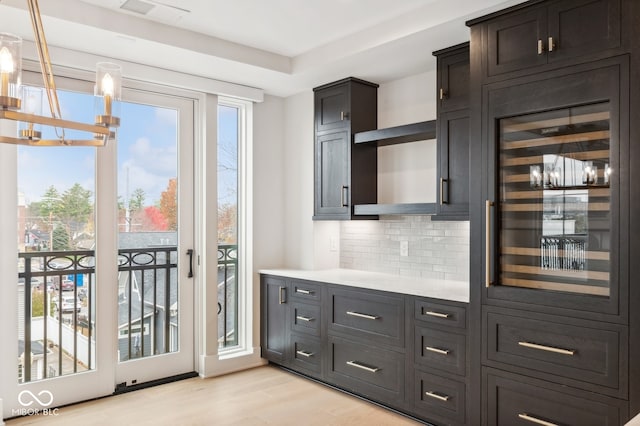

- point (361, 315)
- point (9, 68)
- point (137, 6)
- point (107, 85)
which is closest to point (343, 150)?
point (361, 315)

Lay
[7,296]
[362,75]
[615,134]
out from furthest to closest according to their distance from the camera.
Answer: [362,75] → [7,296] → [615,134]

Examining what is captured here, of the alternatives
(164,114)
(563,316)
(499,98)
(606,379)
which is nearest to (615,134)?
(499,98)

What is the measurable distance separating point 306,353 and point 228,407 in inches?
33.7

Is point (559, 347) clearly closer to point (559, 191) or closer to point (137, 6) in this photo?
point (559, 191)

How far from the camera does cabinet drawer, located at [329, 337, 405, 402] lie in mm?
3475

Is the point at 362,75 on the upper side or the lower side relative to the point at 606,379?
upper

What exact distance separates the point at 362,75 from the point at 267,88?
0.98 metres

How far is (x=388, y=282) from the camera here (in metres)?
3.76

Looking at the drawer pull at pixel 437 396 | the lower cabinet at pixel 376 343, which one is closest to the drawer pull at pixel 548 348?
the lower cabinet at pixel 376 343

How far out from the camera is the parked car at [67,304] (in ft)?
11.9

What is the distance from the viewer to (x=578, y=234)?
256 centimetres

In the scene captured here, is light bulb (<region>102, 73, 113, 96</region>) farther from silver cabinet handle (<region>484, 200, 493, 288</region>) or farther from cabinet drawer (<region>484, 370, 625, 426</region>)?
cabinet drawer (<region>484, 370, 625, 426</region>)

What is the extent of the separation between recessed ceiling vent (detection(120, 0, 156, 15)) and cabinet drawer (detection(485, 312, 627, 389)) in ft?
9.32

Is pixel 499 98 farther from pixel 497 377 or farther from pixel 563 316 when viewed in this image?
pixel 497 377
